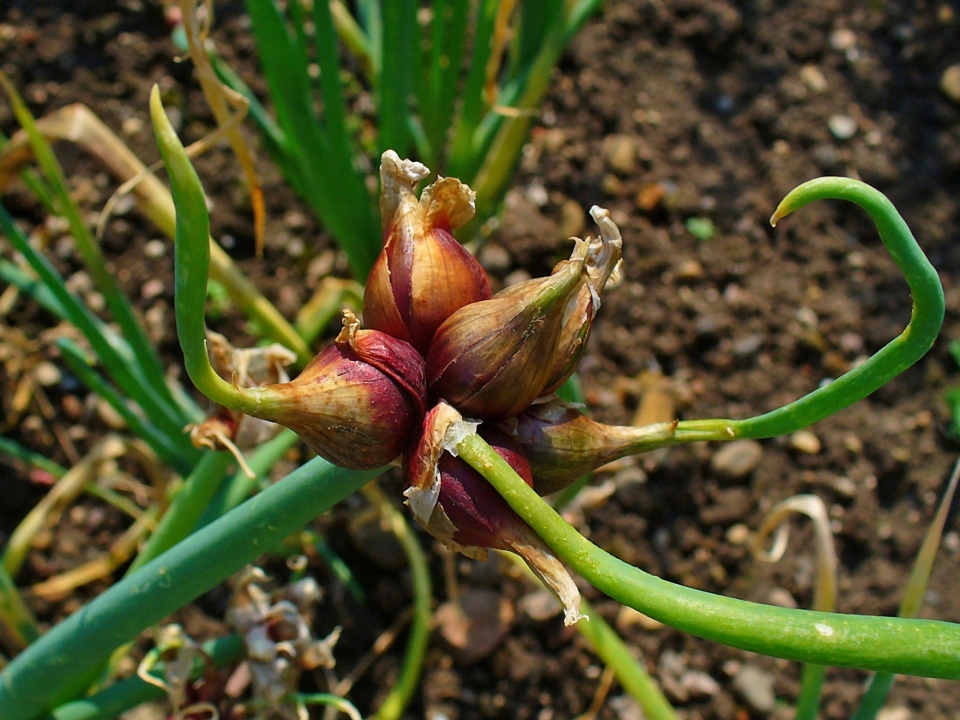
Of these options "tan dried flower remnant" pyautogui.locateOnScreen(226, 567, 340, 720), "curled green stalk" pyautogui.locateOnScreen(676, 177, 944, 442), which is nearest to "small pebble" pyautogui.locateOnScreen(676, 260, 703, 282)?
"tan dried flower remnant" pyautogui.locateOnScreen(226, 567, 340, 720)

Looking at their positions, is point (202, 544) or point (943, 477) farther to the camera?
point (943, 477)

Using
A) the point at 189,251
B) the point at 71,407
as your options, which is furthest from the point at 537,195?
the point at 189,251

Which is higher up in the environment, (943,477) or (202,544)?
(202,544)

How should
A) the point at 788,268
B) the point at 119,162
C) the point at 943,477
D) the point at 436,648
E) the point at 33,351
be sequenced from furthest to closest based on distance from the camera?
the point at 788,268 < the point at 943,477 < the point at 33,351 < the point at 436,648 < the point at 119,162

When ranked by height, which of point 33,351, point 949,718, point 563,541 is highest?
point 563,541

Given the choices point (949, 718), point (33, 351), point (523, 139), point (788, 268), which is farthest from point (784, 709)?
point (33, 351)

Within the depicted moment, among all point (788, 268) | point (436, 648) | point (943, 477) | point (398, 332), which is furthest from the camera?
point (788, 268)

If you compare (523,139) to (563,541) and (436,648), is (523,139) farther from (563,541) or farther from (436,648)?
(563,541)

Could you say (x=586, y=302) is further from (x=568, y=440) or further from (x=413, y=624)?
(x=413, y=624)
